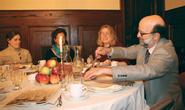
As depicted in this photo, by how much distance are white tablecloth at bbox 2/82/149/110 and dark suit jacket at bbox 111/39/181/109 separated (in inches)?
4.7

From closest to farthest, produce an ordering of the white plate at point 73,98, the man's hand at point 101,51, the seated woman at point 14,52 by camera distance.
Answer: the white plate at point 73,98 < the man's hand at point 101,51 < the seated woman at point 14,52

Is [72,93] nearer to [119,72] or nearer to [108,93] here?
[108,93]

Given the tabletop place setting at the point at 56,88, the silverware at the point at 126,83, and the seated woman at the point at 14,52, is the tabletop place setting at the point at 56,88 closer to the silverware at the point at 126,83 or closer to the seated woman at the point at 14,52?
the silverware at the point at 126,83

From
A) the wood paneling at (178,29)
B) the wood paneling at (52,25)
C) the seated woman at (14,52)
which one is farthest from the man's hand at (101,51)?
the wood paneling at (52,25)

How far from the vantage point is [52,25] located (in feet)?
16.4

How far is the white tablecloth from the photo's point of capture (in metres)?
1.45

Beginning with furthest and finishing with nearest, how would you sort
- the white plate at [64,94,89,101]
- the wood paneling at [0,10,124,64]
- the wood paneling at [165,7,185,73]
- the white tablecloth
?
the wood paneling at [0,10,124,64], the wood paneling at [165,7,185,73], the white plate at [64,94,89,101], the white tablecloth

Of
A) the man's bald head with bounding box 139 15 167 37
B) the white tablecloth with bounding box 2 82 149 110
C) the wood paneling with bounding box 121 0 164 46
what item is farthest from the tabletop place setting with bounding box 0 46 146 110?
the wood paneling with bounding box 121 0 164 46

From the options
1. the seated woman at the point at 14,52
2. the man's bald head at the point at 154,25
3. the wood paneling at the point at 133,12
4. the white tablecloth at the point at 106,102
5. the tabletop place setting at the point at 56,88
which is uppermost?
the wood paneling at the point at 133,12

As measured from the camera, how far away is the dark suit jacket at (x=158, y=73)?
1.85 metres

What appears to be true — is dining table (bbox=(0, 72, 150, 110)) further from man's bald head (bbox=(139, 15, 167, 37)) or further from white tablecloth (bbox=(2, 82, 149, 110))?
man's bald head (bbox=(139, 15, 167, 37))

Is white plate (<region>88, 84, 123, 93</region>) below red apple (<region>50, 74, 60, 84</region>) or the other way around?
below

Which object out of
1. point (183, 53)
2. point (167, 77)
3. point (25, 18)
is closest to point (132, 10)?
point (183, 53)

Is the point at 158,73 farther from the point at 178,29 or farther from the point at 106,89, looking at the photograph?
the point at 178,29
